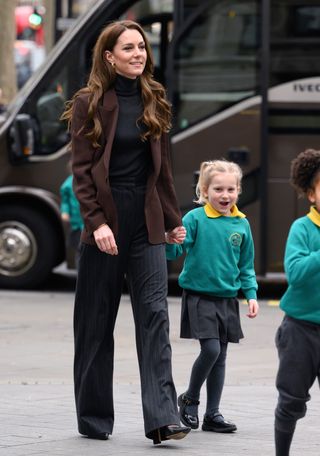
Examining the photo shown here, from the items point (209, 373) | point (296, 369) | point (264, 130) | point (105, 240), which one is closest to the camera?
point (296, 369)

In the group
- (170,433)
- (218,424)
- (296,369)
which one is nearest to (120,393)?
(218,424)

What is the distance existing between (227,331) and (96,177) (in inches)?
45.3

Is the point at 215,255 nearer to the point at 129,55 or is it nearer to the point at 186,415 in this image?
the point at 186,415

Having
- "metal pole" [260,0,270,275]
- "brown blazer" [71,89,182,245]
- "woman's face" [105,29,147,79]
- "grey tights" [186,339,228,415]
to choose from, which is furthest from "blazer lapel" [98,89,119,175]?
"metal pole" [260,0,270,275]

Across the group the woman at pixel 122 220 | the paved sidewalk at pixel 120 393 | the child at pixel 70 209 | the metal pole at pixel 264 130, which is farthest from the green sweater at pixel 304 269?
the metal pole at pixel 264 130

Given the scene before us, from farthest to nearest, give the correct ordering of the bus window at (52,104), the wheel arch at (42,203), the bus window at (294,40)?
the wheel arch at (42,203) → the bus window at (52,104) → the bus window at (294,40)

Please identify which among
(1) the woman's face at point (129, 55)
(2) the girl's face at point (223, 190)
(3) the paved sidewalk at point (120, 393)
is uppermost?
(1) the woman's face at point (129, 55)

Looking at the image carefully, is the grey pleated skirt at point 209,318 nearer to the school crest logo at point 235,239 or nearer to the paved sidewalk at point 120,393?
the school crest logo at point 235,239

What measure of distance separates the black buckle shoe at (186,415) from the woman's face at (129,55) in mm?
1647

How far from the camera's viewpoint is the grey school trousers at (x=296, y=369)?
577cm

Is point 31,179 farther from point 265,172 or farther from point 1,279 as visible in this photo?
point 265,172

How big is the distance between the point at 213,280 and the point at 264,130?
678 centimetres

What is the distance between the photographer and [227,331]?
24.1 ft

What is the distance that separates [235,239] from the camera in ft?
24.0
